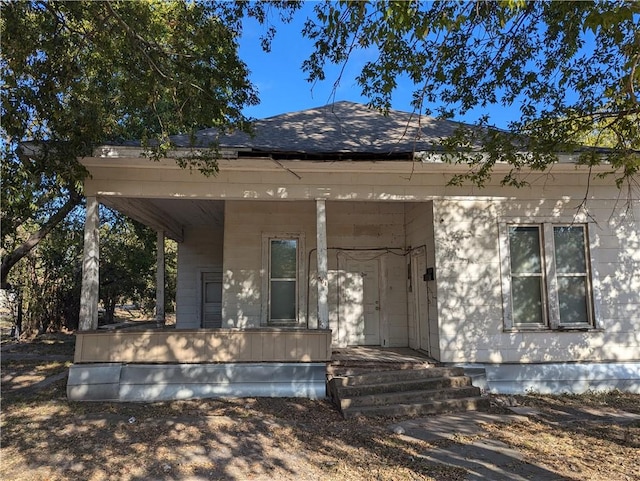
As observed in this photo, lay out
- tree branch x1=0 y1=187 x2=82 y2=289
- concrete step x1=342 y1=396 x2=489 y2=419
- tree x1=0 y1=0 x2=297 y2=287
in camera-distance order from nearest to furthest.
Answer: tree x1=0 y1=0 x2=297 y2=287
concrete step x1=342 y1=396 x2=489 y2=419
tree branch x1=0 y1=187 x2=82 y2=289

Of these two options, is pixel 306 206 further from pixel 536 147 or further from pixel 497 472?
pixel 497 472

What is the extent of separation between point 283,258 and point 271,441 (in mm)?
4673

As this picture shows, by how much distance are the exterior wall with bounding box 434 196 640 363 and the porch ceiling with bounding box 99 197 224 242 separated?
4.95 m

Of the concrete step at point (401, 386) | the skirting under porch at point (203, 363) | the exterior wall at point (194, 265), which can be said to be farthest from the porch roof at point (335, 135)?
the exterior wall at point (194, 265)

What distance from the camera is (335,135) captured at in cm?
885

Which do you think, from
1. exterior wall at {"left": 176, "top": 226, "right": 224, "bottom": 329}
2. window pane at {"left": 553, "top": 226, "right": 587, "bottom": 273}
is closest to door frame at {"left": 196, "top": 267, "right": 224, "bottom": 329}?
exterior wall at {"left": 176, "top": 226, "right": 224, "bottom": 329}

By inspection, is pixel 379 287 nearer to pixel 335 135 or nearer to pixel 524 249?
pixel 524 249

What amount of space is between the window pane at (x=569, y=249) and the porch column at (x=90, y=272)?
809 centimetres

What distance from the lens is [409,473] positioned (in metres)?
4.38

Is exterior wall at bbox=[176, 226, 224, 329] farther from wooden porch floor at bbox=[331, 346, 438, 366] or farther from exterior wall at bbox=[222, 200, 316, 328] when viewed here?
wooden porch floor at bbox=[331, 346, 438, 366]

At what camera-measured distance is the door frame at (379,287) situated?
9.80 m

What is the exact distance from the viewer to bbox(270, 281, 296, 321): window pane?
9.37 metres

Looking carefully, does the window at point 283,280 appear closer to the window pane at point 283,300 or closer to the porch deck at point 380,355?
the window pane at point 283,300

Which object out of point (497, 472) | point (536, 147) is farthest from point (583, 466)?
point (536, 147)
